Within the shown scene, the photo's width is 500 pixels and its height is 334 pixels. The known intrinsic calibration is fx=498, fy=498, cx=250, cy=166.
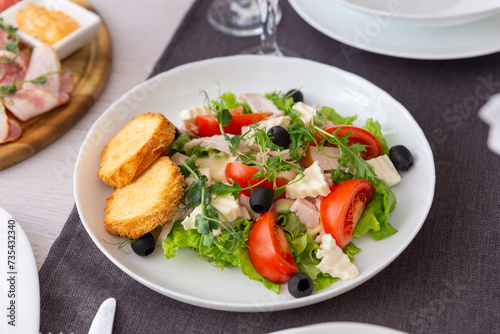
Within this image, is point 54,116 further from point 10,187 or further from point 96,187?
point 96,187

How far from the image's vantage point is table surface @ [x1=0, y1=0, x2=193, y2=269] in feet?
7.05

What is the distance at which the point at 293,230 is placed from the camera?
1795 mm

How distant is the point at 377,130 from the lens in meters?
2.12

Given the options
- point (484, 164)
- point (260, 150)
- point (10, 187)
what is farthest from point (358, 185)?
point (10, 187)

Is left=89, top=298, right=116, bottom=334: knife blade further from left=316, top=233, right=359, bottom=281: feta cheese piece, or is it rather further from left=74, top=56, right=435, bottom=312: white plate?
left=316, top=233, right=359, bottom=281: feta cheese piece

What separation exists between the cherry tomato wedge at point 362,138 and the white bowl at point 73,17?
153 centimetres

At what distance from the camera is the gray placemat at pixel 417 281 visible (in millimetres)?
1691

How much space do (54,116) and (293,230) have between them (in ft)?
4.67

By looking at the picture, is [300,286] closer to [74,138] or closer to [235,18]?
[74,138]

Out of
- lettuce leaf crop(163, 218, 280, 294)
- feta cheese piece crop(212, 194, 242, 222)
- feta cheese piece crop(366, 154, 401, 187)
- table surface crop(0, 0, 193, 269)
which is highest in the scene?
feta cheese piece crop(366, 154, 401, 187)

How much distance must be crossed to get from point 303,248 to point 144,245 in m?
0.56

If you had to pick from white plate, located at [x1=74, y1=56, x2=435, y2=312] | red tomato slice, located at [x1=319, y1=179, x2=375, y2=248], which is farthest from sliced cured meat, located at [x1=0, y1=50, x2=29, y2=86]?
red tomato slice, located at [x1=319, y1=179, x2=375, y2=248]

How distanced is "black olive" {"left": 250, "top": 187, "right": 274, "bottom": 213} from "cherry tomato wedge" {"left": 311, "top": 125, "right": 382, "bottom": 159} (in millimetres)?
367

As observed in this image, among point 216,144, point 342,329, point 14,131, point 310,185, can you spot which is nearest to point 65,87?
point 14,131
